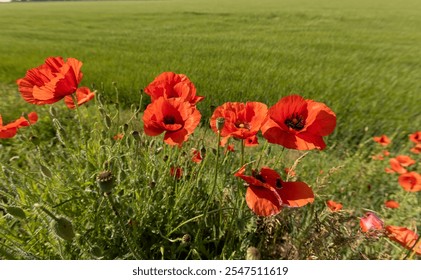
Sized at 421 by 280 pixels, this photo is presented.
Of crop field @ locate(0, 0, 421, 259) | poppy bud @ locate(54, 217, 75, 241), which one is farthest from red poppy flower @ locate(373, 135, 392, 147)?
poppy bud @ locate(54, 217, 75, 241)

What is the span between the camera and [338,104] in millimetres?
3738

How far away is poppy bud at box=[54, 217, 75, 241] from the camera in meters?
0.76

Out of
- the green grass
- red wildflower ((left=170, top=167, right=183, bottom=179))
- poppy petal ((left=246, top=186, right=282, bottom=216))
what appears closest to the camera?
poppy petal ((left=246, top=186, right=282, bottom=216))

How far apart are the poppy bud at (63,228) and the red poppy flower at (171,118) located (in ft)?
1.18

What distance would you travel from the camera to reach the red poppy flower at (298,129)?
0.93 m

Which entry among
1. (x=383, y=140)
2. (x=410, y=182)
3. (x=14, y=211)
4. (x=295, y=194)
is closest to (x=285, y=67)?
(x=383, y=140)

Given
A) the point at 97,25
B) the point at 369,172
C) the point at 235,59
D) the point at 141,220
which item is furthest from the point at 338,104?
the point at 97,25

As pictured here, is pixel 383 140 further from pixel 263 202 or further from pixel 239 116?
pixel 263 202

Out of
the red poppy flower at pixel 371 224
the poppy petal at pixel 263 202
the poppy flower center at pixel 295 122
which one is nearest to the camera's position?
the poppy petal at pixel 263 202

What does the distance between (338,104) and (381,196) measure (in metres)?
1.69

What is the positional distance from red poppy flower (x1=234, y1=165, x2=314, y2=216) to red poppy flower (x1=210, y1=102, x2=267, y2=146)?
14 centimetres

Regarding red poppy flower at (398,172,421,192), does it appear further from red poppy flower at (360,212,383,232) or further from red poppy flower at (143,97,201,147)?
red poppy flower at (143,97,201,147)

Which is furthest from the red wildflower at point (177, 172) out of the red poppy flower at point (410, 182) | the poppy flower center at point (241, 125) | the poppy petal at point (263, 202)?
the red poppy flower at point (410, 182)

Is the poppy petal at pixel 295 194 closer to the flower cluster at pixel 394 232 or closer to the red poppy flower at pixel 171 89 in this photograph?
the flower cluster at pixel 394 232
